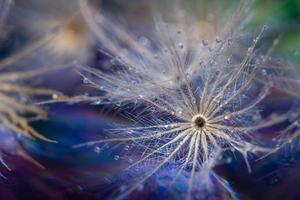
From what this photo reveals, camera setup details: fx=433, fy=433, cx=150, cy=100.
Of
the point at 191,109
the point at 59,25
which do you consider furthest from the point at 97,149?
the point at 59,25

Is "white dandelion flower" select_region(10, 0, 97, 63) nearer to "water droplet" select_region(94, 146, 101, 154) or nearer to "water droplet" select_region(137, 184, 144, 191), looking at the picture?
"water droplet" select_region(94, 146, 101, 154)

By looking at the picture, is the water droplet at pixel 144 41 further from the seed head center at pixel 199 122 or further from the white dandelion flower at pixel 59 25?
the seed head center at pixel 199 122

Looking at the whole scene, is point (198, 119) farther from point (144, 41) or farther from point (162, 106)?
point (144, 41)

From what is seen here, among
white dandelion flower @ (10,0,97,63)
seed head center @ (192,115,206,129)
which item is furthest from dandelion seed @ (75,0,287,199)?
white dandelion flower @ (10,0,97,63)

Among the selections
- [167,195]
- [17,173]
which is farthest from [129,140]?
[17,173]

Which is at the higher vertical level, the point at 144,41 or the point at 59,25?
the point at 59,25

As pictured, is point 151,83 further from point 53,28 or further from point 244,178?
point 53,28

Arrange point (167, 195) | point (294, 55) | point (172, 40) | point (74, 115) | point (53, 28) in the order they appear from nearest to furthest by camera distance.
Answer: point (167, 195) → point (172, 40) → point (294, 55) → point (74, 115) → point (53, 28)
